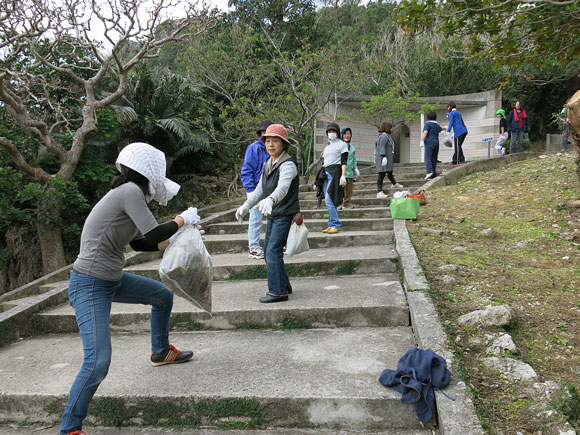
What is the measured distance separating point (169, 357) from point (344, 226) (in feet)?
14.9

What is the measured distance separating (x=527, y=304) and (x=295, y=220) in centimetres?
215

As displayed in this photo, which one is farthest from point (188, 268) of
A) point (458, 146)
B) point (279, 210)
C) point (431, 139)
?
point (458, 146)

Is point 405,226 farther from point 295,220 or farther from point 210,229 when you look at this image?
point 210,229

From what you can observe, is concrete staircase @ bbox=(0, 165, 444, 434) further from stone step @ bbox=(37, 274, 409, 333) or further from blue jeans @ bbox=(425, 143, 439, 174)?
blue jeans @ bbox=(425, 143, 439, 174)

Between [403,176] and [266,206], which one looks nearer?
[266,206]

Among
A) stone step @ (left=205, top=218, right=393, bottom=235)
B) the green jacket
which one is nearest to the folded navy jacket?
Answer: stone step @ (left=205, top=218, right=393, bottom=235)

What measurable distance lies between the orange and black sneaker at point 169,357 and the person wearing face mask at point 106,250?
0.67m

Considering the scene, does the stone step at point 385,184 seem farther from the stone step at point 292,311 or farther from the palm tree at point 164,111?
the stone step at point 292,311

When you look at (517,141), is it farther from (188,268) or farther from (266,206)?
(188,268)

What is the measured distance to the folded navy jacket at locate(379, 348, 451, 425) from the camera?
2510mm

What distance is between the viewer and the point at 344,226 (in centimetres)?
737

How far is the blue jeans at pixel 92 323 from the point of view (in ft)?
8.11

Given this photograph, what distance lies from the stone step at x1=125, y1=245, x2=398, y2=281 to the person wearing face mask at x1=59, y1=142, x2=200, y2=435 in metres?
2.67

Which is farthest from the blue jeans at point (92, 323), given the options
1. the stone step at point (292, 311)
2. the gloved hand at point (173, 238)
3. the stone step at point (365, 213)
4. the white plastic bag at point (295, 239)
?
the stone step at point (365, 213)
